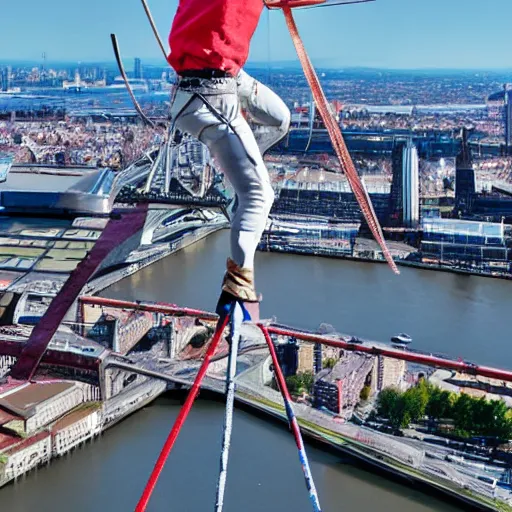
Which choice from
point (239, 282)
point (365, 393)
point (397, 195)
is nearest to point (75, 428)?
point (365, 393)

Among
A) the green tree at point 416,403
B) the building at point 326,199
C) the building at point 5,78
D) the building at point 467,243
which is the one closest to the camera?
the green tree at point 416,403

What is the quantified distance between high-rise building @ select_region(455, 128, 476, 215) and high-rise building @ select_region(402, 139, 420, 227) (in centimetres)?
63

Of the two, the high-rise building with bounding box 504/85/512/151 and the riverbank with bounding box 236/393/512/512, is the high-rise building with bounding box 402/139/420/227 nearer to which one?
the high-rise building with bounding box 504/85/512/151

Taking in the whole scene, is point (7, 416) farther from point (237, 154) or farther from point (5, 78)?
point (5, 78)

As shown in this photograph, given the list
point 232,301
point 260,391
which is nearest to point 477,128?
point 260,391

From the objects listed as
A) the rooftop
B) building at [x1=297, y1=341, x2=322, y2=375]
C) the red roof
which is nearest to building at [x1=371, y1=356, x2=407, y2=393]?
building at [x1=297, y1=341, x2=322, y2=375]

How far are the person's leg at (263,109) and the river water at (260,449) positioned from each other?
233cm

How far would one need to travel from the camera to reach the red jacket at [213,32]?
181 centimetres

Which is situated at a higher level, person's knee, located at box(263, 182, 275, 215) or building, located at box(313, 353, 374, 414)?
person's knee, located at box(263, 182, 275, 215)

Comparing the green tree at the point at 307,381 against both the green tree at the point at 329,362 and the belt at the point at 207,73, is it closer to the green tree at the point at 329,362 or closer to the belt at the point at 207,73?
the green tree at the point at 329,362

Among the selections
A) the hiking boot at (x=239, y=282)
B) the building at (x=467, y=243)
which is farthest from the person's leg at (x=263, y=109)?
the building at (x=467, y=243)

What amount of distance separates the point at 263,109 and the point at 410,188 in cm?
1001

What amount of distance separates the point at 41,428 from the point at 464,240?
6894mm

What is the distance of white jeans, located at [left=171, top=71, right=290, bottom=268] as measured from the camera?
6.05ft
